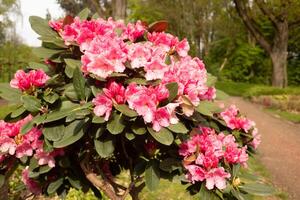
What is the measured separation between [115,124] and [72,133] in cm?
23

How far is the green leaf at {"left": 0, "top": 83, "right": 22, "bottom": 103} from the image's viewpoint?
1.99 metres

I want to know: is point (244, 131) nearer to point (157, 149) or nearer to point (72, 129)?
point (157, 149)

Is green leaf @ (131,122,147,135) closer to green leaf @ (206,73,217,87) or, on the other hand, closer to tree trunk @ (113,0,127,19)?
green leaf @ (206,73,217,87)

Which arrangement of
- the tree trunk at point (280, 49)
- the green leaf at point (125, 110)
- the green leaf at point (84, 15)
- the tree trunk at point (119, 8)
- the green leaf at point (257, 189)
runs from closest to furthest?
1. the green leaf at point (125, 110)
2. the green leaf at point (257, 189)
3. the green leaf at point (84, 15)
4. the tree trunk at point (119, 8)
5. the tree trunk at point (280, 49)

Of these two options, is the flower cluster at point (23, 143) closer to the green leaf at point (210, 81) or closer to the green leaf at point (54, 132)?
the green leaf at point (54, 132)

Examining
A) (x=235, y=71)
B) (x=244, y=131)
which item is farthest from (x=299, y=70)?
(x=244, y=131)

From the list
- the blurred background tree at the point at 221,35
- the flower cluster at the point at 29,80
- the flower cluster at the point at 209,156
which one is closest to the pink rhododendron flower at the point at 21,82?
the flower cluster at the point at 29,80

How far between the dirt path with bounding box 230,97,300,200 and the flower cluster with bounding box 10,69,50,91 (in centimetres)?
493

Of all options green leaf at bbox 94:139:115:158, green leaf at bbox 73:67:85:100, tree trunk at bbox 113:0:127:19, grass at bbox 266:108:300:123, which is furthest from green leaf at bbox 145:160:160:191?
grass at bbox 266:108:300:123

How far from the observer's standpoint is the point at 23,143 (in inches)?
84.2

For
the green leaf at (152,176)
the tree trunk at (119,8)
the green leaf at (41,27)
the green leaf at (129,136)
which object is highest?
the tree trunk at (119,8)

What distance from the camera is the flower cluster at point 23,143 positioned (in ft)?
6.84

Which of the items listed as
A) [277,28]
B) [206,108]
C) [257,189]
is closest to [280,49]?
[277,28]

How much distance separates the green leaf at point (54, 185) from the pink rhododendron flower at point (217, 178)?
0.77 metres
